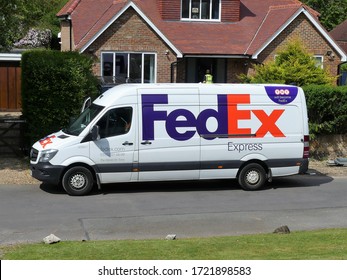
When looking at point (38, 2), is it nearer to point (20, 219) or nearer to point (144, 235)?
point (20, 219)

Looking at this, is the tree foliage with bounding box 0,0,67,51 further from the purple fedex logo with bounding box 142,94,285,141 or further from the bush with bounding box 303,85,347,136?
the bush with bounding box 303,85,347,136

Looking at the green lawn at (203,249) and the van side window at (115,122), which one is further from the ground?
the van side window at (115,122)

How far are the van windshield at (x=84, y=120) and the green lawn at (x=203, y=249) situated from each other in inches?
186

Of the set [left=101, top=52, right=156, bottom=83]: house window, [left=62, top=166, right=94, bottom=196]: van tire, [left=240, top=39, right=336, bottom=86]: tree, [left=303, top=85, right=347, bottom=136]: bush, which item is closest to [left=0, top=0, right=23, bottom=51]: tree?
[left=62, top=166, right=94, bottom=196]: van tire

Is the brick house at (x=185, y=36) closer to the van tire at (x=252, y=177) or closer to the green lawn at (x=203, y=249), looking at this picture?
the van tire at (x=252, y=177)

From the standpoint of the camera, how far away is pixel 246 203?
43.0 feet

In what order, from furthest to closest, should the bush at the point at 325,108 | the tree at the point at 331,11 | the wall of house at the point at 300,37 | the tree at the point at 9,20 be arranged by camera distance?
the tree at the point at 331,11, the wall of house at the point at 300,37, the bush at the point at 325,108, the tree at the point at 9,20

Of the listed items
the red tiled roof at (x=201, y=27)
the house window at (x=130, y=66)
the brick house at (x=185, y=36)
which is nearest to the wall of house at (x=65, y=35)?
the brick house at (x=185, y=36)

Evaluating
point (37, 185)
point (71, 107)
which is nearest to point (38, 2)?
point (71, 107)

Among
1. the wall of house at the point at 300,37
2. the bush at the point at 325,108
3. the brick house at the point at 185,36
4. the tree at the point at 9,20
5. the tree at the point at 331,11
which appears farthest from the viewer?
the tree at the point at 331,11

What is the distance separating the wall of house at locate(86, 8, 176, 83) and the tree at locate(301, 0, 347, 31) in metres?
38.3

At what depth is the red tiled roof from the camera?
2672 centimetres

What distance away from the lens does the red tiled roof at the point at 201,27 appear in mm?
26719

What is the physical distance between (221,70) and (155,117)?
1575 cm
